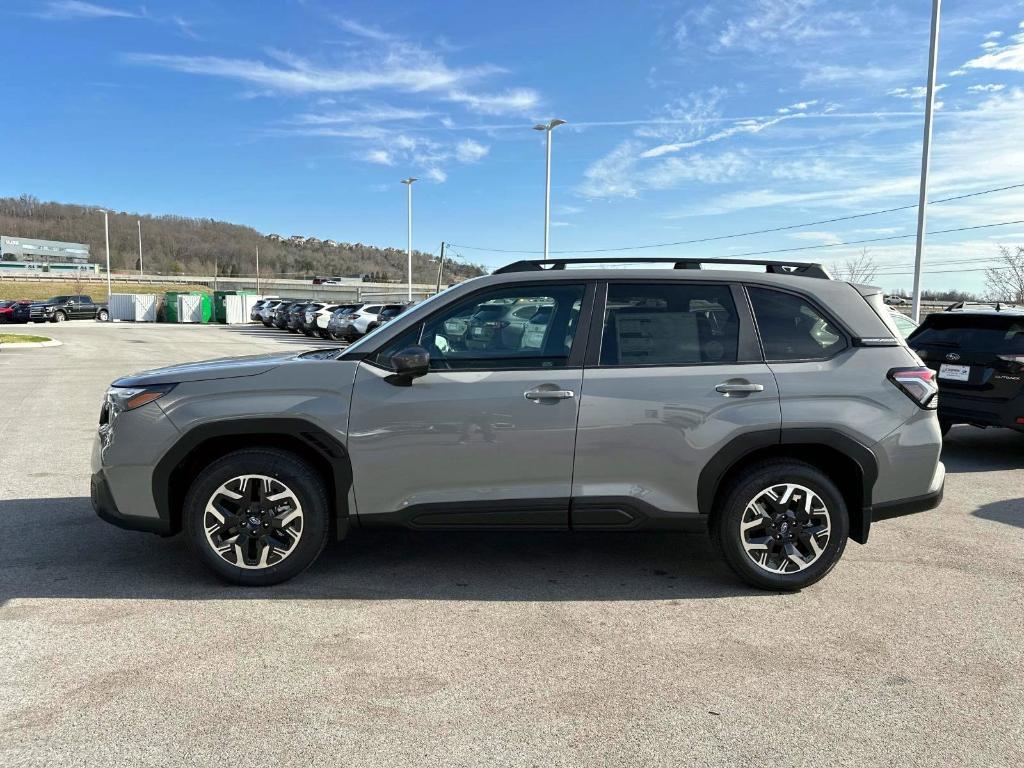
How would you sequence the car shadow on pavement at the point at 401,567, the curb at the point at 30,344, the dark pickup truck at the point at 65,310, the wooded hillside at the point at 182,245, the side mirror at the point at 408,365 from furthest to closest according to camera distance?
the wooded hillside at the point at 182,245 < the dark pickup truck at the point at 65,310 < the curb at the point at 30,344 < the car shadow on pavement at the point at 401,567 < the side mirror at the point at 408,365

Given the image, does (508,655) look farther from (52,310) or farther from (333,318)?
(52,310)

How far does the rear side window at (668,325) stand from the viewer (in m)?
4.12

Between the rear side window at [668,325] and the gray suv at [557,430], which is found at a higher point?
the rear side window at [668,325]

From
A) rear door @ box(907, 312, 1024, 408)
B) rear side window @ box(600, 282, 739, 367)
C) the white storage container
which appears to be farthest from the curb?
the white storage container

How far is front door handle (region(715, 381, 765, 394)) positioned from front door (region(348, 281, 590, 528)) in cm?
77

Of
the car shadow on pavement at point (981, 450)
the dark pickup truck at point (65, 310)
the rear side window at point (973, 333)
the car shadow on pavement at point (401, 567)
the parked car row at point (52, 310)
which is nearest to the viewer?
the car shadow on pavement at point (401, 567)

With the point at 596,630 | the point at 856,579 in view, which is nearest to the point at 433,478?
the point at 596,630

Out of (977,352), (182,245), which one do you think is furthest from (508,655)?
(182,245)

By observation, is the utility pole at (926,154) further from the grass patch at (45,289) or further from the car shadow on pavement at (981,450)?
the grass patch at (45,289)

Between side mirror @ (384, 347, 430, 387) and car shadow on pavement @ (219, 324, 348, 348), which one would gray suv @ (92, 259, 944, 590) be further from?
car shadow on pavement @ (219, 324, 348, 348)

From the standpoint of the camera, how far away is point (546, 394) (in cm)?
396

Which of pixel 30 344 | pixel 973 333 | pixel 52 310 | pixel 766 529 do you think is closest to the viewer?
pixel 766 529

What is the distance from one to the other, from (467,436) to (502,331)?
2.10 ft

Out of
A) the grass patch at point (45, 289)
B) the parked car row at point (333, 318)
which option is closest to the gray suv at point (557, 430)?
the parked car row at point (333, 318)
